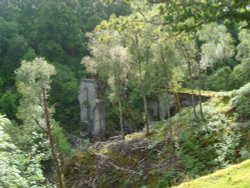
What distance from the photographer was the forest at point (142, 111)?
8.88m

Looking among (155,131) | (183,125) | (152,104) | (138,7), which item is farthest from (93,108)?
(138,7)

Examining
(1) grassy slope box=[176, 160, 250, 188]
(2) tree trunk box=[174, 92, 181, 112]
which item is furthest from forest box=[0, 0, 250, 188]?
(2) tree trunk box=[174, 92, 181, 112]

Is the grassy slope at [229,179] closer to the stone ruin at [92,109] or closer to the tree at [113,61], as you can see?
the tree at [113,61]

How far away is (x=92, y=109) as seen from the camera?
39.5m

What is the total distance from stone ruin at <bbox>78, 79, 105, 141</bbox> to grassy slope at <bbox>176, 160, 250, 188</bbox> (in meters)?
28.2

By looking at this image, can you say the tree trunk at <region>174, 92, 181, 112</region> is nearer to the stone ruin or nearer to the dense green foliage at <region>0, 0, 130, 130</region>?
the stone ruin

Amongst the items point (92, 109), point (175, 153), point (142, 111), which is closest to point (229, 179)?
point (175, 153)

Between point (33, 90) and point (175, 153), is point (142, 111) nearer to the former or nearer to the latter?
point (33, 90)

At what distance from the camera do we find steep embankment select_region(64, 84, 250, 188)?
18.6 meters

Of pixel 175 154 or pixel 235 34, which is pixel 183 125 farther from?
pixel 235 34

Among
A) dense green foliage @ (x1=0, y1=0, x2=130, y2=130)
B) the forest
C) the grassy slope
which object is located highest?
dense green foliage @ (x1=0, y1=0, x2=130, y2=130)

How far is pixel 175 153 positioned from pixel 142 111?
17.2m

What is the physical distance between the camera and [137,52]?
82.9 feet

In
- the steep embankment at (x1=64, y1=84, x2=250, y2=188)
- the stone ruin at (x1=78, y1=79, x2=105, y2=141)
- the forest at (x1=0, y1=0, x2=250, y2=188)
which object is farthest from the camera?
the stone ruin at (x1=78, y1=79, x2=105, y2=141)
